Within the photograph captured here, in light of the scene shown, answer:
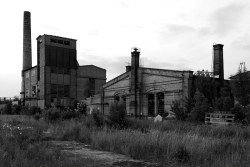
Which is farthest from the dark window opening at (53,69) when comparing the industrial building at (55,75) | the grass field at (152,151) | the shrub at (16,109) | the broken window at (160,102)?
the grass field at (152,151)

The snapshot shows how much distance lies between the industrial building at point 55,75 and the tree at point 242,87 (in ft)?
89.7

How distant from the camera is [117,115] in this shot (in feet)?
45.2

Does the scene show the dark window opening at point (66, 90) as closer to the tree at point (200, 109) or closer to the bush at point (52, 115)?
the bush at point (52, 115)

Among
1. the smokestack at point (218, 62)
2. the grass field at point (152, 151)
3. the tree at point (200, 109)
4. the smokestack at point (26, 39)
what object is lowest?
the grass field at point (152, 151)

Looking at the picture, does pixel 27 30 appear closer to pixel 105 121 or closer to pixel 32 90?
pixel 32 90

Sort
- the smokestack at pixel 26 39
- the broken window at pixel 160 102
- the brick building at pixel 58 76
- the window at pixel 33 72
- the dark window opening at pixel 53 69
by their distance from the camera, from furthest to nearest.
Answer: the smokestack at pixel 26 39 → the window at pixel 33 72 → the dark window opening at pixel 53 69 → the brick building at pixel 58 76 → the broken window at pixel 160 102

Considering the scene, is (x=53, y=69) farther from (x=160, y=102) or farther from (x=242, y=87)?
(x=242, y=87)

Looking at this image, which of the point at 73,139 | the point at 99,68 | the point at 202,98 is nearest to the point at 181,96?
the point at 202,98

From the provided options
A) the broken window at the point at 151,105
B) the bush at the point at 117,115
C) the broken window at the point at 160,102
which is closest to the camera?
the bush at the point at 117,115

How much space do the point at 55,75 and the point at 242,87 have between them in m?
30.0

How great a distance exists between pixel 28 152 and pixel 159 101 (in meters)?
21.6

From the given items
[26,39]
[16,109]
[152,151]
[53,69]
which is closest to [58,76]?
[53,69]

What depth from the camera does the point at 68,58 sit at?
43906mm

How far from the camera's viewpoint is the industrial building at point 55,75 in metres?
41.3
